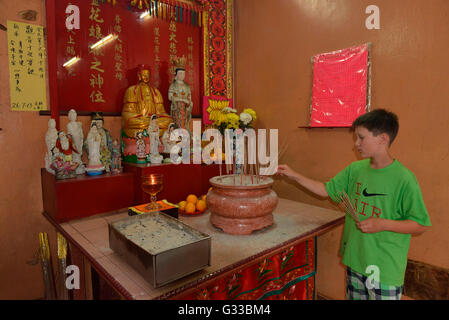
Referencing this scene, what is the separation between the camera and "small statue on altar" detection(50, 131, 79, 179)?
5.51 feet

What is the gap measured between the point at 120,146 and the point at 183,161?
0.49 m

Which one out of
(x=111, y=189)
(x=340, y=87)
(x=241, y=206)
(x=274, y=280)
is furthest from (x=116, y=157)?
(x=340, y=87)

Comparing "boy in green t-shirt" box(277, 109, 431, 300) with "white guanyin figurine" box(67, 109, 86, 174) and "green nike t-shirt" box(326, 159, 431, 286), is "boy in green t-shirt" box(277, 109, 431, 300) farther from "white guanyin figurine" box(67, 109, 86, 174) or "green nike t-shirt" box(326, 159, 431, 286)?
"white guanyin figurine" box(67, 109, 86, 174)

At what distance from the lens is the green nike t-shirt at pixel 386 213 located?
1155 mm

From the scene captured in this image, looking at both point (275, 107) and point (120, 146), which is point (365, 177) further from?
point (120, 146)

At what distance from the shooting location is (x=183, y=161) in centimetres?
210

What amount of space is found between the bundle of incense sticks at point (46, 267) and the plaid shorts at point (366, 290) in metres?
1.79

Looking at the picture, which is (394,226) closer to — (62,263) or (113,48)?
(62,263)

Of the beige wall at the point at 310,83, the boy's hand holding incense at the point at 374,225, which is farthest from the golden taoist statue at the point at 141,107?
the boy's hand holding incense at the point at 374,225

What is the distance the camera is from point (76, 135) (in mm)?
1822

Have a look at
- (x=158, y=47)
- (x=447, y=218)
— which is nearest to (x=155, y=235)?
(x=447, y=218)

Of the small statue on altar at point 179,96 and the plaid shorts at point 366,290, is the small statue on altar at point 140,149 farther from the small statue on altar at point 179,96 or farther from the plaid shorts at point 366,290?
the plaid shorts at point 366,290

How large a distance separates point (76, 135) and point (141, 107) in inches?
19.0

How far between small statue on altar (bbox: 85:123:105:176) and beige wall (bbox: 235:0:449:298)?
4.47 ft
